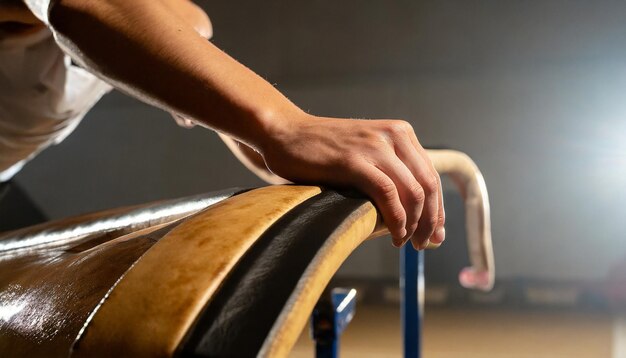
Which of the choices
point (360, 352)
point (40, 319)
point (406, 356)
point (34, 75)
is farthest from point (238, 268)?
point (360, 352)

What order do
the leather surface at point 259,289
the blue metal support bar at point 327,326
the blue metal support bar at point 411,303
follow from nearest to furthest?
the leather surface at point 259,289 → the blue metal support bar at point 327,326 → the blue metal support bar at point 411,303

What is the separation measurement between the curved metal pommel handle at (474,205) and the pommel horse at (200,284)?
612 mm

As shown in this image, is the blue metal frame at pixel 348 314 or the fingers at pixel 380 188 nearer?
the fingers at pixel 380 188

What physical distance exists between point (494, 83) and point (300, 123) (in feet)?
7.69

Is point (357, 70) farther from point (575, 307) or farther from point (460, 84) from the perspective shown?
point (575, 307)

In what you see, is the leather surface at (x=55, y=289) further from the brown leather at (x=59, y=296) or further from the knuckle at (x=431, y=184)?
the knuckle at (x=431, y=184)

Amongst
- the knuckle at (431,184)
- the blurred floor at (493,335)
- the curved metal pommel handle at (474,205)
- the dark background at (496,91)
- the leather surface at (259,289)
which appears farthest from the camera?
the dark background at (496,91)

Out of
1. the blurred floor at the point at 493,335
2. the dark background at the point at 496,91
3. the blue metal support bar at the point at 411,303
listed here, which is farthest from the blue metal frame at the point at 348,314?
the dark background at the point at 496,91

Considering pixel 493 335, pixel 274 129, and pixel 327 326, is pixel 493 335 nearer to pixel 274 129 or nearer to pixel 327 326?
pixel 327 326

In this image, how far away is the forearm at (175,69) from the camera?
0.41 meters

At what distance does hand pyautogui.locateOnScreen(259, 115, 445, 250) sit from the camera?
0.40 metres

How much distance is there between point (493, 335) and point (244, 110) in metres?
2.16

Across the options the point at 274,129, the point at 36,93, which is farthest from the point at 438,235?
the point at 36,93

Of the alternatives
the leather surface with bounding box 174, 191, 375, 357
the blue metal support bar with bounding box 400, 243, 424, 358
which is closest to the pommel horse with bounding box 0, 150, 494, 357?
the leather surface with bounding box 174, 191, 375, 357
